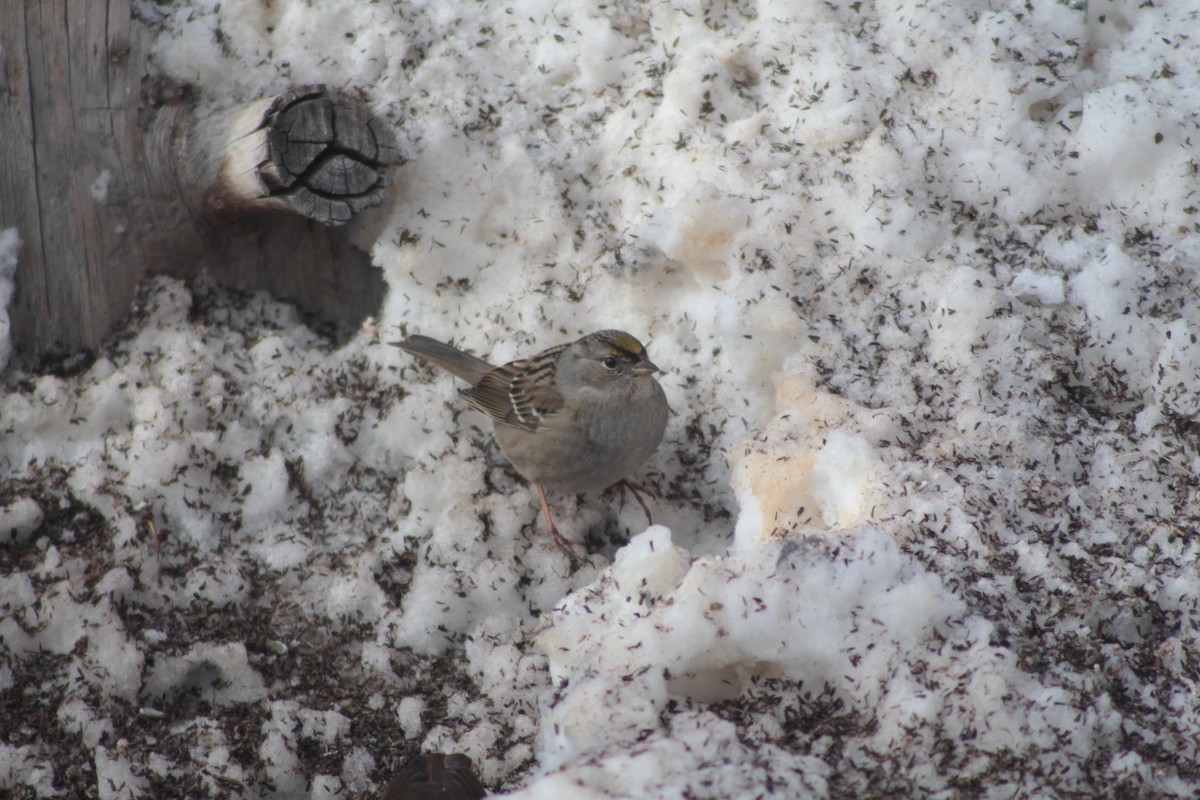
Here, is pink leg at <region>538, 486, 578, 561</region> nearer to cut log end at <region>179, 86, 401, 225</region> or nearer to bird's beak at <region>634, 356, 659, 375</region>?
bird's beak at <region>634, 356, 659, 375</region>

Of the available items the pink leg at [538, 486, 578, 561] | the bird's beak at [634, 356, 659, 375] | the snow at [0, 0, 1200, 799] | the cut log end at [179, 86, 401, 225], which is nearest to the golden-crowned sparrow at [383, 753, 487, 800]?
the snow at [0, 0, 1200, 799]

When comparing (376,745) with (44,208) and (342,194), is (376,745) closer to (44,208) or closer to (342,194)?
(342,194)

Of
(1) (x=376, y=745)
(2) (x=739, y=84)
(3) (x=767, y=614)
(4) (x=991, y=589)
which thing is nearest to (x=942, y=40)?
(2) (x=739, y=84)

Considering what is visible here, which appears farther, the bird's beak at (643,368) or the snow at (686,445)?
the bird's beak at (643,368)

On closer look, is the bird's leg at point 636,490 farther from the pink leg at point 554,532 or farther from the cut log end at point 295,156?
the cut log end at point 295,156

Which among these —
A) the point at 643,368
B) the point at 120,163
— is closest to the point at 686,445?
the point at 643,368

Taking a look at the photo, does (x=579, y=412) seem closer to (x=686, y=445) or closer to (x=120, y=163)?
(x=686, y=445)

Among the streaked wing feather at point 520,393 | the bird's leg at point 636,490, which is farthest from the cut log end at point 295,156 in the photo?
the bird's leg at point 636,490

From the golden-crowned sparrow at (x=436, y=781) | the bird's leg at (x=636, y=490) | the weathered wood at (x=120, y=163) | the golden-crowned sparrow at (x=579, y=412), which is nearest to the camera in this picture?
the golden-crowned sparrow at (x=436, y=781)
